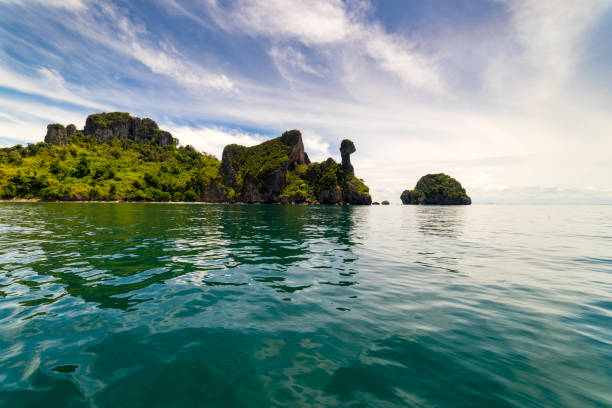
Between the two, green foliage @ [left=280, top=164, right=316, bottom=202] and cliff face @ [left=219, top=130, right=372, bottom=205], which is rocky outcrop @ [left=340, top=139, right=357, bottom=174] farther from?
green foliage @ [left=280, top=164, right=316, bottom=202]

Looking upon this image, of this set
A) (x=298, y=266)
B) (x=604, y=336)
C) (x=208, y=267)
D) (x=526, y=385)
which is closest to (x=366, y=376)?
Result: (x=526, y=385)

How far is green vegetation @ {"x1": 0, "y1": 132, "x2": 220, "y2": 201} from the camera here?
122312 mm

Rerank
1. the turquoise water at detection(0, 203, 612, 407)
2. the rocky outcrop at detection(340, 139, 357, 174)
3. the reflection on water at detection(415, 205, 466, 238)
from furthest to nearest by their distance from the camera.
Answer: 1. the rocky outcrop at detection(340, 139, 357, 174)
2. the reflection on water at detection(415, 205, 466, 238)
3. the turquoise water at detection(0, 203, 612, 407)

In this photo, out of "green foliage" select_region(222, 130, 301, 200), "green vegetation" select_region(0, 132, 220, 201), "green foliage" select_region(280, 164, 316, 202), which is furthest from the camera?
"green foliage" select_region(222, 130, 301, 200)

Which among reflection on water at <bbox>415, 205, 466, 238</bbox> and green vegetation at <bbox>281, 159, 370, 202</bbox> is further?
green vegetation at <bbox>281, 159, 370, 202</bbox>

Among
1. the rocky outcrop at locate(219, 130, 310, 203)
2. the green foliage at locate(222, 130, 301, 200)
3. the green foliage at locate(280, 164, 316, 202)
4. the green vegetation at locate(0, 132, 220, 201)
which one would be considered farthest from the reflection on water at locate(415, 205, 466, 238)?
the green vegetation at locate(0, 132, 220, 201)

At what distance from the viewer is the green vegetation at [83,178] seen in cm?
12231

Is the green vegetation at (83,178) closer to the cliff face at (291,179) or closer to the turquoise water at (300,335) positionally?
the cliff face at (291,179)

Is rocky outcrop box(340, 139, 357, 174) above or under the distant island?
above

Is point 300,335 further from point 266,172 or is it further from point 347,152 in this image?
point 347,152

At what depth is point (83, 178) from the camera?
6004 inches

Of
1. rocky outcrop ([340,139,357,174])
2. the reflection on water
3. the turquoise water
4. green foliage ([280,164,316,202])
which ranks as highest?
rocky outcrop ([340,139,357,174])

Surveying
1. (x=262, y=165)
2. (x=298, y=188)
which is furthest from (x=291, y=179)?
(x=262, y=165)

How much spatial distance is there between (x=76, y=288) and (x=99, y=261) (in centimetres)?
432
